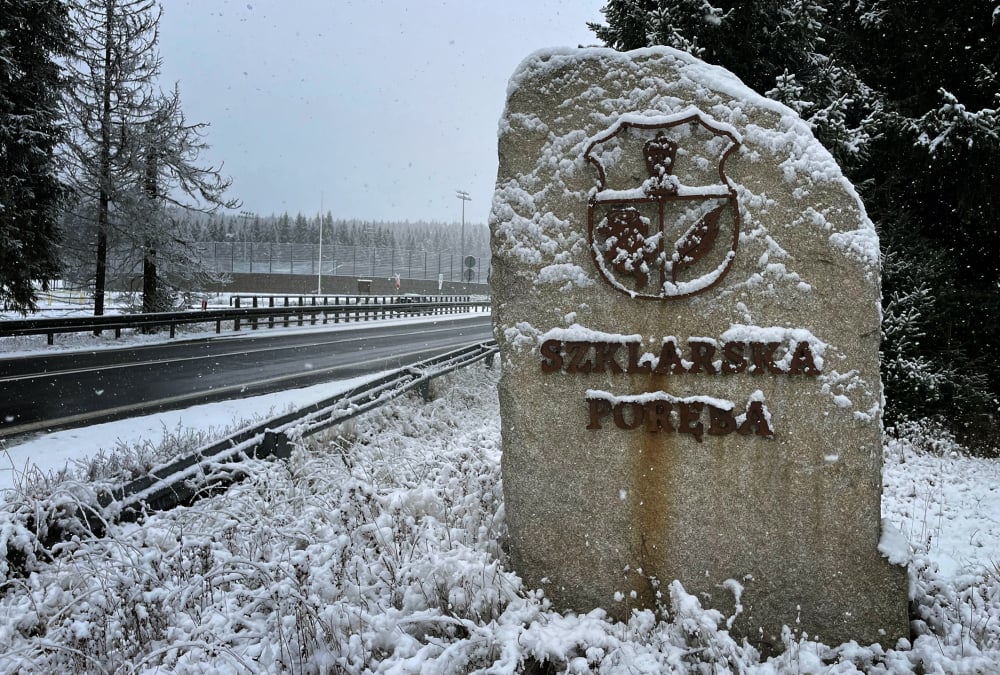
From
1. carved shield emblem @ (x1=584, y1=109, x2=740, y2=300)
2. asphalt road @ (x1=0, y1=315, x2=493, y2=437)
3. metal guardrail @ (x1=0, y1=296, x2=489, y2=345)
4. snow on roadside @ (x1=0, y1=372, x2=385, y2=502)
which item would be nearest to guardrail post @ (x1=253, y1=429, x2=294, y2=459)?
snow on roadside @ (x1=0, y1=372, x2=385, y2=502)

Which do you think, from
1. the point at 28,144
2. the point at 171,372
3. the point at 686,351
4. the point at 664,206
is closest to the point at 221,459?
the point at 686,351

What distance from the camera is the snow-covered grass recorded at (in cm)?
278

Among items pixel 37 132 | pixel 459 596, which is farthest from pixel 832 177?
pixel 37 132

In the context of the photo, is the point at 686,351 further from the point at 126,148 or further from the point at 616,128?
the point at 126,148

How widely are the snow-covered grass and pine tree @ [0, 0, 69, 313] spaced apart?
13.8 metres

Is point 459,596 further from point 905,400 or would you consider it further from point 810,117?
point 810,117

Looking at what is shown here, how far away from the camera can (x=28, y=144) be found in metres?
14.4

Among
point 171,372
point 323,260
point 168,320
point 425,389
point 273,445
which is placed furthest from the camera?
point 323,260

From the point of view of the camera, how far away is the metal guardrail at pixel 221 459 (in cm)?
363

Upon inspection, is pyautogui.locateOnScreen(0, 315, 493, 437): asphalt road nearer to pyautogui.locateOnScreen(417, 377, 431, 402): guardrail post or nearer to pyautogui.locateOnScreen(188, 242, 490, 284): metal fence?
pyautogui.locateOnScreen(417, 377, 431, 402): guardrail post

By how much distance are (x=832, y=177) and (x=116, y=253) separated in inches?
855

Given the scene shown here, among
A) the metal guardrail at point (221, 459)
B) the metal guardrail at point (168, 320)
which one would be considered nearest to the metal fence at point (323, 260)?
the metal guardrail at point (168, 320)

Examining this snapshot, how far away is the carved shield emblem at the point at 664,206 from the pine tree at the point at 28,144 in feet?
50.3

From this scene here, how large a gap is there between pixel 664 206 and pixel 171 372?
1125 centimetres
